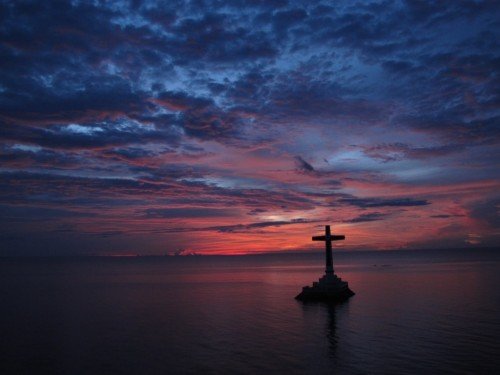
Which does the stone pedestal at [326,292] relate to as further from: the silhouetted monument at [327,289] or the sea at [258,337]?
the sea at [258,337]

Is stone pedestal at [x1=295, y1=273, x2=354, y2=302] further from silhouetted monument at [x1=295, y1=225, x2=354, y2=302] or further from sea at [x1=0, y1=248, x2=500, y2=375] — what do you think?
sea at [x1=0, y1=248, x2=500, y2=375]

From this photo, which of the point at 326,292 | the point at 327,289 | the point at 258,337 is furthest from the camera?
the point at 327,289

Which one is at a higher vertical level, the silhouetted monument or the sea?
the silhouetted monument

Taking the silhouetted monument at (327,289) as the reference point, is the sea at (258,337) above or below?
below

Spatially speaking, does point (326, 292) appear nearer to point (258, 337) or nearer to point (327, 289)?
point (327, 289)

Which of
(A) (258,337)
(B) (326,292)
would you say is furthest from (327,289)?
(A) (258,337)

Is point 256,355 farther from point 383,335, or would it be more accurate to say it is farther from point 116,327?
point 116,327

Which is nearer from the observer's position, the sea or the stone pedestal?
the sea

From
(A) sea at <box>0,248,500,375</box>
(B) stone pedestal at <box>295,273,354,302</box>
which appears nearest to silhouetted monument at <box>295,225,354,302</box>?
(B) stone pedestal at <box>295,273,354,302</box>

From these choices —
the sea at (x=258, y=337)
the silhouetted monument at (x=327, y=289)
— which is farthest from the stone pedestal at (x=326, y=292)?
the sea at (x=258, y=337)

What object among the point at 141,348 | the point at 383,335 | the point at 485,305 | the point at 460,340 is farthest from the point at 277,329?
the point at 485,305

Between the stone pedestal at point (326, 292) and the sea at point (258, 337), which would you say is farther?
the stone pedestal at point (326, 292)

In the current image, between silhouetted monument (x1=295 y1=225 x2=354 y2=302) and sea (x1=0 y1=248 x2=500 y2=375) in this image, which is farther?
silhouetted monument (x1=295 y1=225 x2=354 y2=302)

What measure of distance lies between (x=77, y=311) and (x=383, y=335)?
150 ft
